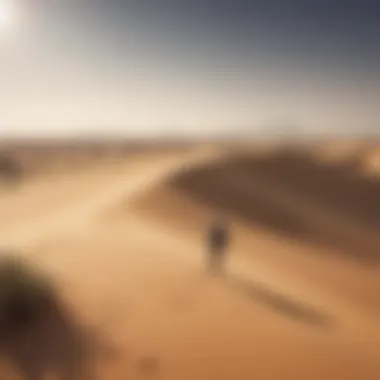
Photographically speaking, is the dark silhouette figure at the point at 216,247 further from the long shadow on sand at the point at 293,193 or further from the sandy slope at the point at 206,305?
the long shadow on sand at the point at 293,193

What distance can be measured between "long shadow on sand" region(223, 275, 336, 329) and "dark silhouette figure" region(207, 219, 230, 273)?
1.81 feet

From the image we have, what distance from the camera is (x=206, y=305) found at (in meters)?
7.94

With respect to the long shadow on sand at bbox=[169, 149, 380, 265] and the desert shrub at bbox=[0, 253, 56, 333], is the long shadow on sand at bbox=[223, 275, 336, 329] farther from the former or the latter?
the long shadow on sand at bbox=[169, 149, 380, 265]

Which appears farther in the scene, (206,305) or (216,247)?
(216,247)

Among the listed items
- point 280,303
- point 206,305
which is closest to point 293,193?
point 280,303

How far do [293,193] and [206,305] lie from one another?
43.2 ft

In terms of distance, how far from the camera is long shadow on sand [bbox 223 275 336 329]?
25.7ft

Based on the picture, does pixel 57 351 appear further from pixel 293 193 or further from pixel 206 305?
pixel 293 193

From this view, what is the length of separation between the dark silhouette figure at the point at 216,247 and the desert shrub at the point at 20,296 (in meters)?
3.15

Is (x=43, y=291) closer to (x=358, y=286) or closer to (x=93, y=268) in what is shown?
(x=93, y=268)

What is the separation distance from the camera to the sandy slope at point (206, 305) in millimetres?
6254

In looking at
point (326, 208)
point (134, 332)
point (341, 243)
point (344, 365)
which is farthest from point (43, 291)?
point (326, 208)

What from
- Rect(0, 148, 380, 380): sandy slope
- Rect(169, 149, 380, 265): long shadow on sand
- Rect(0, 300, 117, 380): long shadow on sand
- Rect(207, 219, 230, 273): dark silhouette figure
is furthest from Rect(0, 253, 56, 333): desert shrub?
Rect(169, 149, 380, 265): long shadow on sand

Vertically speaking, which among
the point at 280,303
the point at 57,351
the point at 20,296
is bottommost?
the point at 280,303
